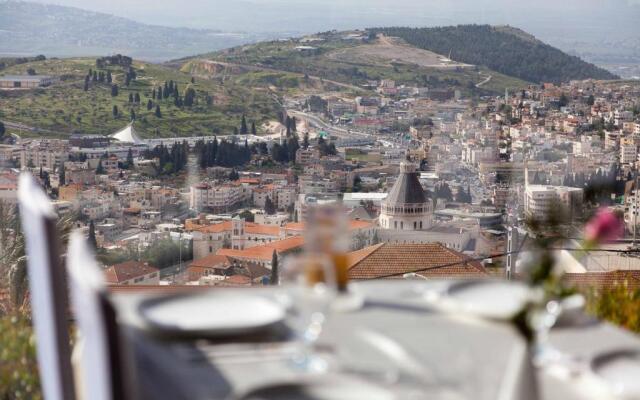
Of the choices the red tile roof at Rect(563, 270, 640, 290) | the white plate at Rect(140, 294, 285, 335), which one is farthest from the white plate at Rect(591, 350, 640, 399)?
the white plate at Rect(140, 294, 285, 335)

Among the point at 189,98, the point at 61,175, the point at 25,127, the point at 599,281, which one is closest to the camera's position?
the point at 599,281

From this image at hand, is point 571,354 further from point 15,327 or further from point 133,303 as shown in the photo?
point 15,327

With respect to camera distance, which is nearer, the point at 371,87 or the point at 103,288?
the point at 103,288

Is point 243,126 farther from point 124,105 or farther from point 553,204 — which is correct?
point 553,204

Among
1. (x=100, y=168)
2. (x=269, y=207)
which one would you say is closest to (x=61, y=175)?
(x=100, y=168)

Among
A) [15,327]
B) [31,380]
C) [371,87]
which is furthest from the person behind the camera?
[371,87]

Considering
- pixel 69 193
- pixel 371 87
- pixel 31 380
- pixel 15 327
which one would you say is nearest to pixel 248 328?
pixel 31 380

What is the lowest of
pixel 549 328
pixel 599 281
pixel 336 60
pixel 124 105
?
pixel 124 105
